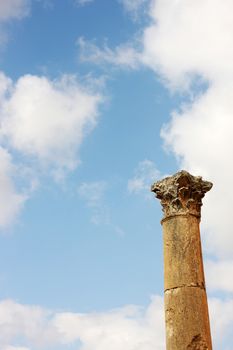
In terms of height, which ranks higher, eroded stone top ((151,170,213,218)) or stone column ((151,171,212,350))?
eroded stone top ((151,170,213,218))

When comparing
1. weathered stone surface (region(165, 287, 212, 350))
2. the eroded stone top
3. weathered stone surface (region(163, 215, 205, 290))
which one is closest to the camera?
weathered stone surface (region(165, 287, 212, 350))

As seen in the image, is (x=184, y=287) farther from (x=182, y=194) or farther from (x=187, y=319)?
(x=182, y=194)

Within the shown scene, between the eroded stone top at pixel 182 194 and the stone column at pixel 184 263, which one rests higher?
the eroded stone top at pixel 182 194

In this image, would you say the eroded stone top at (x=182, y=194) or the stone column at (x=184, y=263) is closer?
the stone column at (x=184, y=263)

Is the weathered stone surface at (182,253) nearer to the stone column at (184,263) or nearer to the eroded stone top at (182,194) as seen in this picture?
the stone column at (184,263)

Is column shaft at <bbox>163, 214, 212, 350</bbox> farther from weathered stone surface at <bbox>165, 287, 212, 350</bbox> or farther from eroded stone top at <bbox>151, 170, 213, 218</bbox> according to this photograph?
eroded stone top at <bbox>151, 170, 213, 218</bbox>

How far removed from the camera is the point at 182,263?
10.1 metres

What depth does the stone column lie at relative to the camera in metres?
9.48

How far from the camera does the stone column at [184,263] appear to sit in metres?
9.48

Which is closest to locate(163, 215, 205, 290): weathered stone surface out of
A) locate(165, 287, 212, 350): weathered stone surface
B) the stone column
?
the stone column

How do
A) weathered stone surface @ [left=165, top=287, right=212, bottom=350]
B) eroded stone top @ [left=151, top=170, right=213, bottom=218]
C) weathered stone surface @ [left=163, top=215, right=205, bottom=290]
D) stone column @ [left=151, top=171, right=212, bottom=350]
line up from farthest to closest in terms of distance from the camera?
eroded stone top @ [left=151, top=170, right=213, bottom=218] → weathered stone surface @ [left=163, top=215, right=205, bottom=290] → stone column @ [left=151, top=171, right=212, bottom=350] → weathered stone surface @ [left=165, top=287, right=212, bottom=350]

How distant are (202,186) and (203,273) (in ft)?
6.62

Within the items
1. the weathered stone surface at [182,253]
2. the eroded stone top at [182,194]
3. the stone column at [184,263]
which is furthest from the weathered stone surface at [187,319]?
the eroded stone top at [182,194]

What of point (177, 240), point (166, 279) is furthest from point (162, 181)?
point (166, 279)
